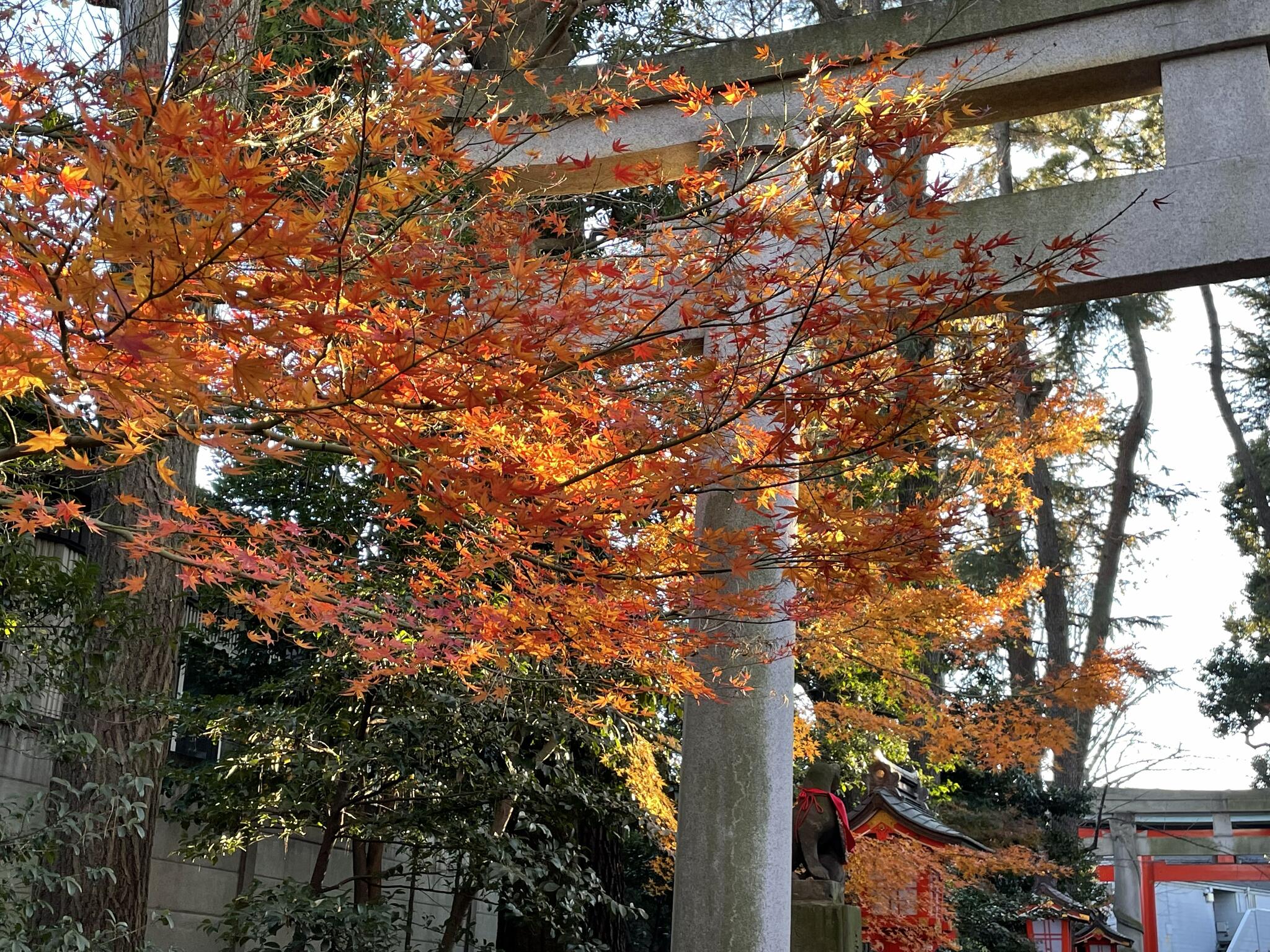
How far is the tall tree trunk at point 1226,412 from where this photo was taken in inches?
796

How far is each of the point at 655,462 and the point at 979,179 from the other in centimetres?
1809

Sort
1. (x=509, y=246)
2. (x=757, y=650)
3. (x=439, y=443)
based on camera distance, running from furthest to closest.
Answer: (x=757, y=650) < (x=509, y=246) < (x=439, y=443)

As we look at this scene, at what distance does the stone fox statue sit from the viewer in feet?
23.4

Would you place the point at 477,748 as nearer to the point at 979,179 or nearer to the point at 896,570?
the point at 896,570

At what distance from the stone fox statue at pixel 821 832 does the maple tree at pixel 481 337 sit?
126cm

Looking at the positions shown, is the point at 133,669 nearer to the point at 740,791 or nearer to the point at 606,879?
the point at 740,791

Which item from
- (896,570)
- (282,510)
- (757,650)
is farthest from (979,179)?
(896,570)

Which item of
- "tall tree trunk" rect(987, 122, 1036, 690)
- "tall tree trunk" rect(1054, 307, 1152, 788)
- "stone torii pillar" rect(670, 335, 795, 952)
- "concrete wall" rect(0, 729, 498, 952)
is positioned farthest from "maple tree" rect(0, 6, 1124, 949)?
"tall tree trunk" rect(1054, 307, 1152, 788)

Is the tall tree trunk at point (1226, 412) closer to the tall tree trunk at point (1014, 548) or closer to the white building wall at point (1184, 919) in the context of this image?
the tall tree trunk at point (1014, 548)

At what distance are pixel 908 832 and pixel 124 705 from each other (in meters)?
6.16

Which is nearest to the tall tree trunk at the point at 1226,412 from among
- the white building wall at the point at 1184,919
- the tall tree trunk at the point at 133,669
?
the white building wall at the point at 1184,919

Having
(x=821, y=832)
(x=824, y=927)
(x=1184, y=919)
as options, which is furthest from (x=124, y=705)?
(x=1184, y=919)

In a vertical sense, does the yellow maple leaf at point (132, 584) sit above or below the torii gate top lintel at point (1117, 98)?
below

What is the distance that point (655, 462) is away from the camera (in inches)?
153
